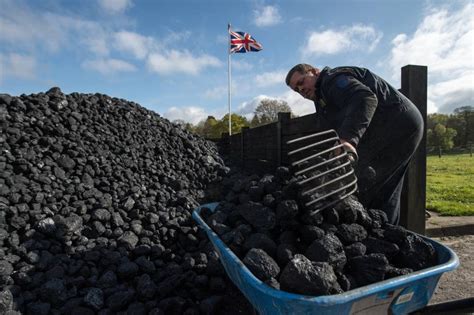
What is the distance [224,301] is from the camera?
2.26 m

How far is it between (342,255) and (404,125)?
1.39m

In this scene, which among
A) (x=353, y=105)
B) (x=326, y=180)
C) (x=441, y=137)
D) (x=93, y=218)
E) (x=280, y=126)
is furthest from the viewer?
(x=441, y=137)

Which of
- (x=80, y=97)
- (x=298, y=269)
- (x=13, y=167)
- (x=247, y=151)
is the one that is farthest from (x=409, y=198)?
→ (x=80, y=97)

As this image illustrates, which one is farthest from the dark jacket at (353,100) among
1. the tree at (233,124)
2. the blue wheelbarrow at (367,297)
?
the tree at (233,124)

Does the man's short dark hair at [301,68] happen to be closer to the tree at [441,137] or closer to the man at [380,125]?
the man at [380,125]

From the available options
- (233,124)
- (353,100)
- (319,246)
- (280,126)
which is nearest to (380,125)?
(353,100)

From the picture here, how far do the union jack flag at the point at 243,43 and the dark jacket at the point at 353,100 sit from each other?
47.6 ft

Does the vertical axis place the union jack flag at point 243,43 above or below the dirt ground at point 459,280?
above

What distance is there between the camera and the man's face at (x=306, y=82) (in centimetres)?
235

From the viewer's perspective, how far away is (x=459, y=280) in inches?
101

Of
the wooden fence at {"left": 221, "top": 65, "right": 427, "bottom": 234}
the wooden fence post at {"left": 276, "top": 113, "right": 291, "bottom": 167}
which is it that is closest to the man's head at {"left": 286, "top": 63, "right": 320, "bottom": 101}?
the wooden fence at {"left": 221, "top": 65, "right": 427, "bottom": 234}

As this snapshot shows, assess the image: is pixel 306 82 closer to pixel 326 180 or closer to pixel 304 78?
pixel 304 78

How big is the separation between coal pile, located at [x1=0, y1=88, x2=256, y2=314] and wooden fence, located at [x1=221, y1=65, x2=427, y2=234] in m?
Answer: 1.17

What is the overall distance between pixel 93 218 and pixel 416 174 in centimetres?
341
